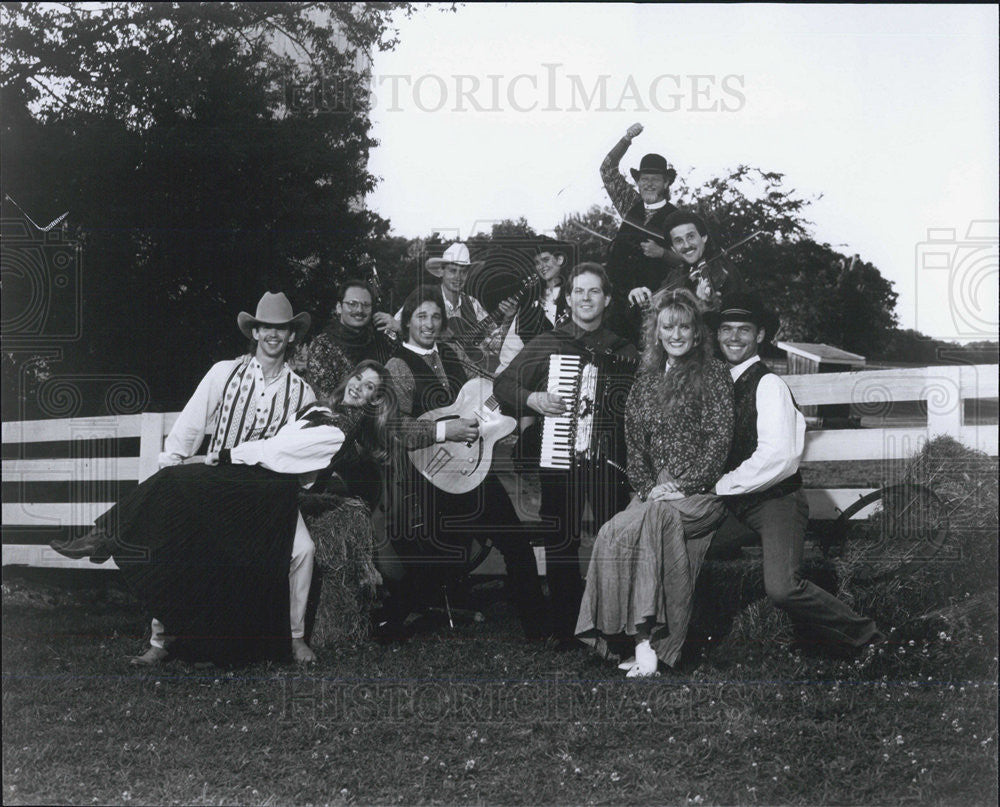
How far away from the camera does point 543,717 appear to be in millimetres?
4586

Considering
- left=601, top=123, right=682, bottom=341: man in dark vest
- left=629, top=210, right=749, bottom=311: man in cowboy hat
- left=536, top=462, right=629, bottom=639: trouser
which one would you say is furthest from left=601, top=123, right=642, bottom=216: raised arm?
left=536, top=462, right=629, bottom=639: trouser

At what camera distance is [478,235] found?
5109 mm

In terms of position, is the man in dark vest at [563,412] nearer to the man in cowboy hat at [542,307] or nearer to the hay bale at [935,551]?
the man in cowboy hat at [542,307]

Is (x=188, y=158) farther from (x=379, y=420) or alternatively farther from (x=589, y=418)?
(x=589, y=418)

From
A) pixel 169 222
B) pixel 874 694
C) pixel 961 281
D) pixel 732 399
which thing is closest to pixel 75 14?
pixel 169 222

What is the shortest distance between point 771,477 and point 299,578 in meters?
2.58

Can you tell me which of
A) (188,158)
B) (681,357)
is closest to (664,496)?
(681,357)

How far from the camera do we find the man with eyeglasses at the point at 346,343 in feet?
17.1

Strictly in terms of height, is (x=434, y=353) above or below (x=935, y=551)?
above

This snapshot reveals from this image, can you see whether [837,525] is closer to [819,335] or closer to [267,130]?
[819,335]

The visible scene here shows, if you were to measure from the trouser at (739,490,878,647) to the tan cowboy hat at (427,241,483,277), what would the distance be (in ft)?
6.80

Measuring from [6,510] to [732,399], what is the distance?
4.35 m

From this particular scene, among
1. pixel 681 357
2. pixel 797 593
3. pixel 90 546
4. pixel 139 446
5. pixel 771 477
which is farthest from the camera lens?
pixel 90 546

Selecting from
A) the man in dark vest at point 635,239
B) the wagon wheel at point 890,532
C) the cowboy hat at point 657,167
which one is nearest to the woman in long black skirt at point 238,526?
the man in dark vest at point 635,239
